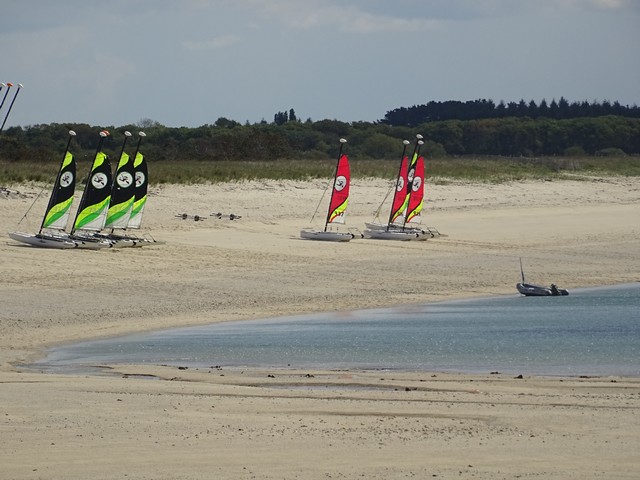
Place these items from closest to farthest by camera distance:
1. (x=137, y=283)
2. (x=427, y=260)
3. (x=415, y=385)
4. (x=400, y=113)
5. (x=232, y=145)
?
1. (x=415, y=385)
2. (x=137, y=283)
3. (x=427, y=260)
4. (x=232, y=145)
5. (x=400, y=113)

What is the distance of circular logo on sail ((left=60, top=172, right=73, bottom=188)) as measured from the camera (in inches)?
1072

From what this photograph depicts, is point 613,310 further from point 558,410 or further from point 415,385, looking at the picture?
point 558,410

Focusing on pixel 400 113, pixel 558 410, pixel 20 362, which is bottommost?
pixel 20 362

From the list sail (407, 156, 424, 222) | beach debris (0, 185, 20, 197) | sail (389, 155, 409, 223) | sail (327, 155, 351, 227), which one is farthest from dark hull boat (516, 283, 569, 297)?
beach debris (0, 185, 20, 197)

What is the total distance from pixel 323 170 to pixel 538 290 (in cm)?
2164

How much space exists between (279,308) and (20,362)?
7052mm

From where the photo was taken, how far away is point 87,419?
34.5ft

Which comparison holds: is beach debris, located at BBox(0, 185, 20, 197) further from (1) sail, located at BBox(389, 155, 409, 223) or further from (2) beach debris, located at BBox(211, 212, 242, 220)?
(1) sail, located at BBox(389, 155, 409, 223)

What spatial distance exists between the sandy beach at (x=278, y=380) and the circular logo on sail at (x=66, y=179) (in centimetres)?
194

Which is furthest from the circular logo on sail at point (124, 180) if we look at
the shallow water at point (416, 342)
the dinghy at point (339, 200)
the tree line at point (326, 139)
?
the tree line at point (326, 139)

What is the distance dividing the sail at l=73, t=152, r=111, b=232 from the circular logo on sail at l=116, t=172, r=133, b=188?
2.20 feet

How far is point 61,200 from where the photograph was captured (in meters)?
27.1

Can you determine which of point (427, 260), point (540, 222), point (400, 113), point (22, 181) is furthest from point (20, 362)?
point (400, 113)

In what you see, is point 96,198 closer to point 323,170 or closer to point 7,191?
point 7,191
